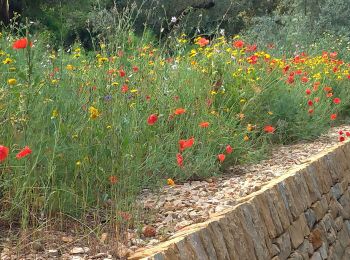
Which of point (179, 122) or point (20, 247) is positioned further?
point (179, 122)

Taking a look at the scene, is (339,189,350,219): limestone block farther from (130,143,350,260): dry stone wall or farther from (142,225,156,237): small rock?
(142,225,156,237): small rock

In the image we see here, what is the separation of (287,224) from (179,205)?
1.00m

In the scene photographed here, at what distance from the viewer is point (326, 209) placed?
619 centimetres

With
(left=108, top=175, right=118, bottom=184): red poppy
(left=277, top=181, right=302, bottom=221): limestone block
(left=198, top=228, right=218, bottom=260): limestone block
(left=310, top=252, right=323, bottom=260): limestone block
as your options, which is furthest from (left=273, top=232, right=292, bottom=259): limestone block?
(left=108, top=175, right=118, bottom=184): red poppy

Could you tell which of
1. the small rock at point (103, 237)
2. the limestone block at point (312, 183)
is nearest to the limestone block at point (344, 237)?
the limestone block at point (312, 183)

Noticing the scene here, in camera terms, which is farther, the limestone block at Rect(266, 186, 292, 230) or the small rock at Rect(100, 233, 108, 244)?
the limestone block at Rect(266, 186, 292, 230)

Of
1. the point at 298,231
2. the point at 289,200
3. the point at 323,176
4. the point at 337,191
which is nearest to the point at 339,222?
the point at 337,191

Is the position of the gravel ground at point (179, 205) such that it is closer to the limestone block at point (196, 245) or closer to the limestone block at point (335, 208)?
the limestone block at point (196, 245)

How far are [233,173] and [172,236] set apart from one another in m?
2.14

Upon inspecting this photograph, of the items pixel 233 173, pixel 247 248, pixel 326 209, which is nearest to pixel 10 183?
pixel 247 248

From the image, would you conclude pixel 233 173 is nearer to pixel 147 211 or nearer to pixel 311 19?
pixel 147 211

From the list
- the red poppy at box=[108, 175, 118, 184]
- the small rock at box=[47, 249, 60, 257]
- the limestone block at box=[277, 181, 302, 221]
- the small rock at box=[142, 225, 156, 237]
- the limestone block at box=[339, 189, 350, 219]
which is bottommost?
the limestone block at box=[339, 189, 350, 219]

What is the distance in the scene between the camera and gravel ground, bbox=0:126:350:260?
10.8 ft

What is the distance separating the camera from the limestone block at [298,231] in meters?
5.01
